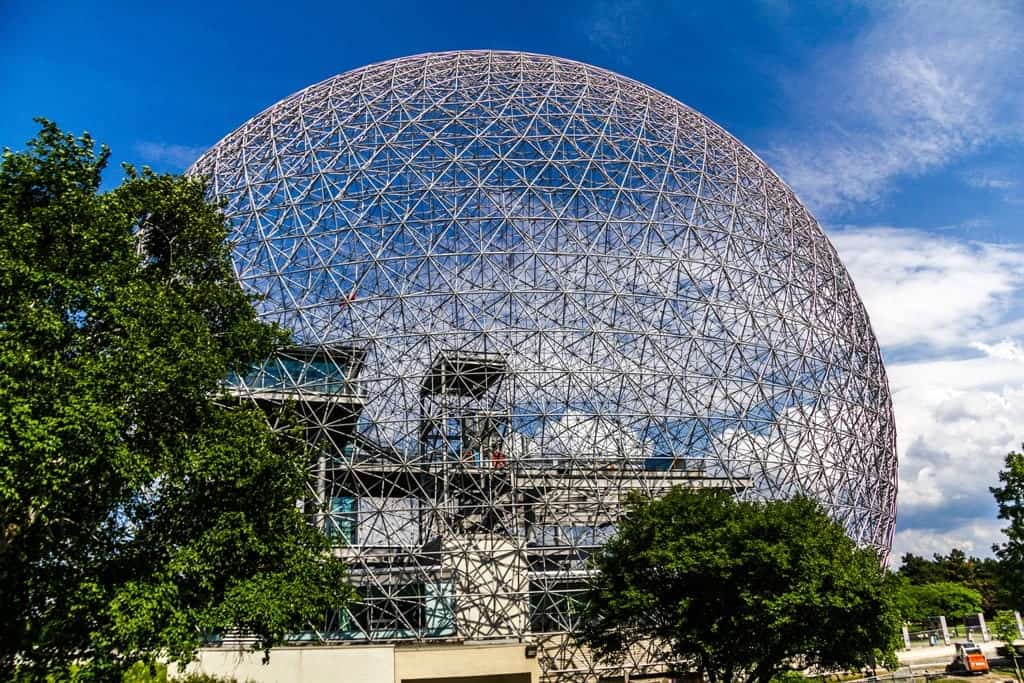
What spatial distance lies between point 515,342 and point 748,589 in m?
10.3

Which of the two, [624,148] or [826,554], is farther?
[624,148]

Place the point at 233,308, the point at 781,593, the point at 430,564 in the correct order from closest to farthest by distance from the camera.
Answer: the point at 233,308 → the point at 781,593 → the point at 430,564

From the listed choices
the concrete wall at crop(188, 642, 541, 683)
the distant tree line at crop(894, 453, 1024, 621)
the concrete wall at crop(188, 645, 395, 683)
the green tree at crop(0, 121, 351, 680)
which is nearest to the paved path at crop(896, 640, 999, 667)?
the distant tree line at crop(894, 453, 1024, 621)

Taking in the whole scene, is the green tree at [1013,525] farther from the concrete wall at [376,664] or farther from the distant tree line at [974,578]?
the concrete wall at [376,664]

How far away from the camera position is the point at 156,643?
36.9 feet

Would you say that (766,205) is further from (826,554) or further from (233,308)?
(233,308)

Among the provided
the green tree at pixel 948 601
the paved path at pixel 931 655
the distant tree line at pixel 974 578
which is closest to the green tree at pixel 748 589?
→ the distant tree line at pixel 974 578

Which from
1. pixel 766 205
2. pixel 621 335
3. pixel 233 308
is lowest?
pixel 233 308

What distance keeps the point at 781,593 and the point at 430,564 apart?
10909 millimetres

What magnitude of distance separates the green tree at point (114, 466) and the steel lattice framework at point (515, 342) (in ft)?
29.4

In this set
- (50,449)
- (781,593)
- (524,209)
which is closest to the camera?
(50,449)

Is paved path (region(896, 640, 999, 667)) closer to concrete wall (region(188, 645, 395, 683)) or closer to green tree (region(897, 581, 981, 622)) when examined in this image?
green tree (region(897, 581, 981, 622))

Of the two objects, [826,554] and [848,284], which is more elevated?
[848,284]

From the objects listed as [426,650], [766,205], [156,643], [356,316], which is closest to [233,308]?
[156,643]
